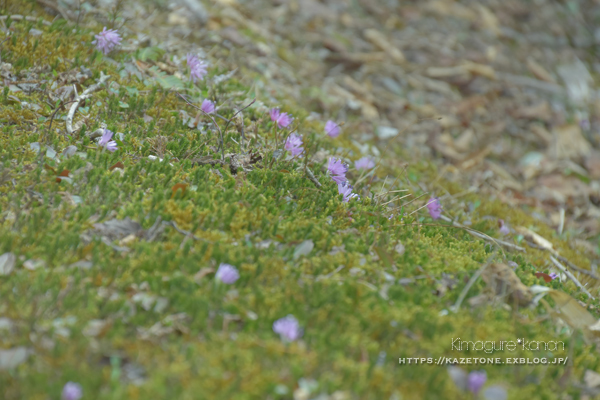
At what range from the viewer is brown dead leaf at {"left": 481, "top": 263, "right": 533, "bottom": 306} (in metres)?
3.40

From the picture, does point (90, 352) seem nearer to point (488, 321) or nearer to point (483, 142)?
point (488, 321)

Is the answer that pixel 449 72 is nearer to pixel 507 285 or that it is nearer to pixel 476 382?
pixel 507 285

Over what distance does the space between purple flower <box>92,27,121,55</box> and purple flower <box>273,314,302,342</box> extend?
12.5 ft

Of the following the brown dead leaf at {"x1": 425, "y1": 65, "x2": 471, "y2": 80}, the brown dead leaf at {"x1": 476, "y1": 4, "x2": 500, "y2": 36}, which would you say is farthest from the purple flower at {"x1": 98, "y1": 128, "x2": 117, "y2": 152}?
the brown dead leaf at {"x1": 476, "y1": 4, "x2": 500, "y2": 36}

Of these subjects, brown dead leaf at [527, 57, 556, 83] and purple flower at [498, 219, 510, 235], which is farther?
brown dead leaf at [527, 57, 556, 83]

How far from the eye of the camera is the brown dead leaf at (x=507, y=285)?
3400 mm

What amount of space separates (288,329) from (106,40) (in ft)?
13.0

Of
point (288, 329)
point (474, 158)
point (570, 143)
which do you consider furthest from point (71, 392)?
point (570, 143)

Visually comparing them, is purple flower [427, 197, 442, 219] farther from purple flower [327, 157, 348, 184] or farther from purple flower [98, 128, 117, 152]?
purple flower [98, 128, 117, 152]

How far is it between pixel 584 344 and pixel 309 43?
23.2 ft

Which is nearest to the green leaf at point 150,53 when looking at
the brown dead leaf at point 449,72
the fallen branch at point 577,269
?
the fallen branch at point 577,269

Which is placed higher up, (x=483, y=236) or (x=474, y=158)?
(x=483, y=236)

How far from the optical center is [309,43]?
8.98m

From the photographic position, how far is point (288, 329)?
2.63m
